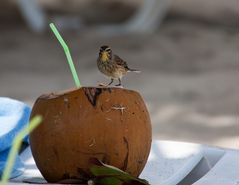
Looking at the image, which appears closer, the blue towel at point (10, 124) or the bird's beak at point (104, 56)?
the blue towel at point (10, 124)

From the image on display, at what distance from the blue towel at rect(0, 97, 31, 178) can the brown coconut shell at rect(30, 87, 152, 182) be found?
0.89 ft

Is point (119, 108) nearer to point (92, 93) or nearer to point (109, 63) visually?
point (92, 93)

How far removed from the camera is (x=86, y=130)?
2.00 metres

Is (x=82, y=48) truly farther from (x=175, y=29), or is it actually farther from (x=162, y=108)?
(x=162, y=108)

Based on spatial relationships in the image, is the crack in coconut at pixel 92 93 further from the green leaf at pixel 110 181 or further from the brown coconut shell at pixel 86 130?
the green leaf at pixel 110 181

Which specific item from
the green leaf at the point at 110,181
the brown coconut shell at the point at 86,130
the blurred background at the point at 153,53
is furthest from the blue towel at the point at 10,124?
the blurred background at the point at 153,53

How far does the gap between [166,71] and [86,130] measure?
27.9 ft

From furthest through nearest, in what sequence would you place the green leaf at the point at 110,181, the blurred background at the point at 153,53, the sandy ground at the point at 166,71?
the blurred background at the point at 153,53
the sandy ground at the point at 166,71
the green leaf at the point at 110,181

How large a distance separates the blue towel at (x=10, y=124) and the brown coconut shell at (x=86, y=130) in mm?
272

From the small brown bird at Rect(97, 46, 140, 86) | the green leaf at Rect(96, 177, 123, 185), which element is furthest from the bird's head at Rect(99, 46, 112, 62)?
the green leaf at Rect(96, 177, 123, 185)

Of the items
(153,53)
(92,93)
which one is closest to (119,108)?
(92,93)

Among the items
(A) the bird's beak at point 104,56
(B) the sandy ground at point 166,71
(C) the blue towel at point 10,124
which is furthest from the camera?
(B) the sandy ground at point 166,71

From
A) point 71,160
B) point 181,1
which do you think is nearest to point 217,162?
point 71,160

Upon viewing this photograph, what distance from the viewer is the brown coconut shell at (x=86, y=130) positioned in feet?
6.59
